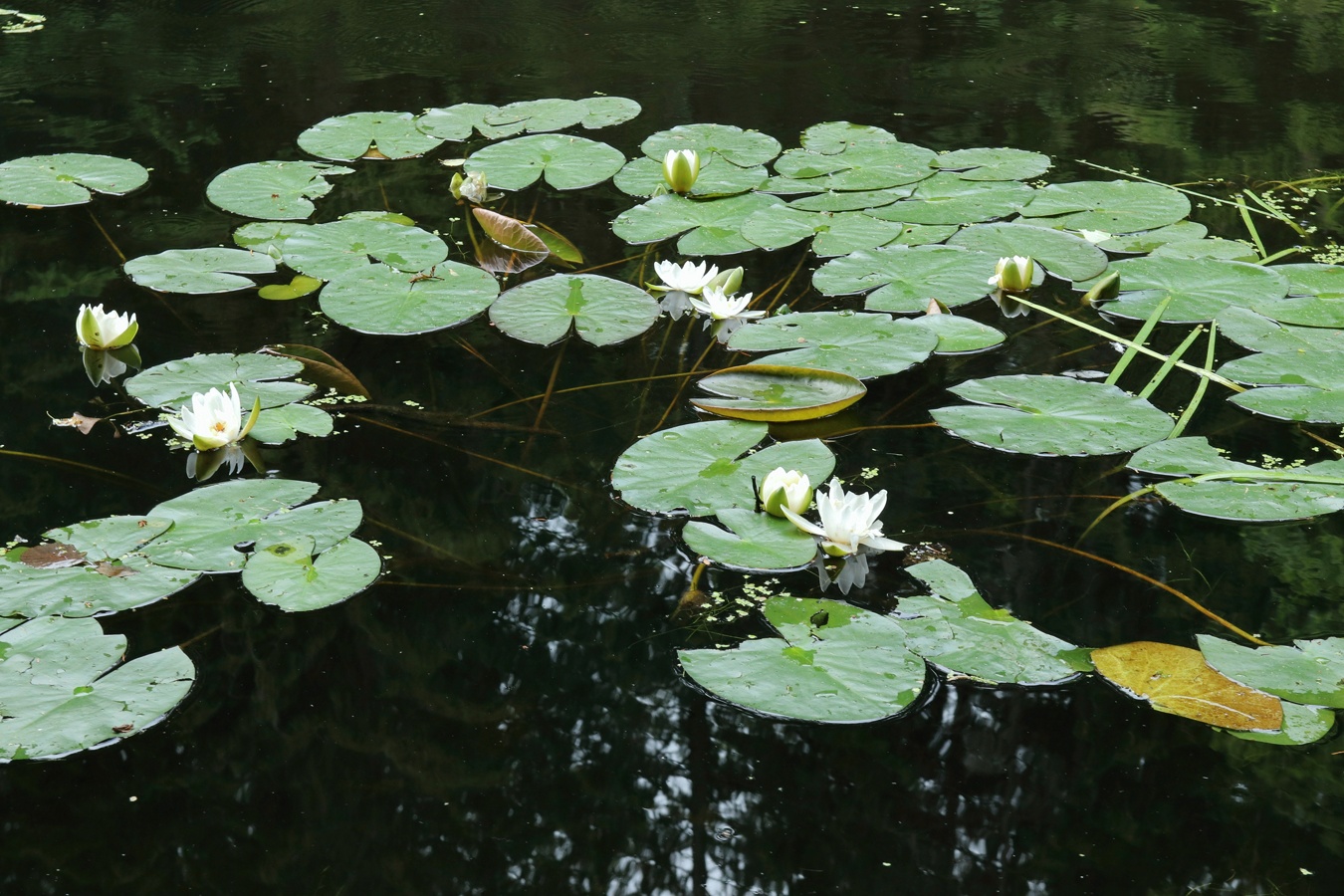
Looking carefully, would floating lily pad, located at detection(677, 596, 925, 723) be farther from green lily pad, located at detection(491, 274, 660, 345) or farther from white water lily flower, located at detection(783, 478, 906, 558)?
green lily pad, located at detection(491, 274, 660, 345)

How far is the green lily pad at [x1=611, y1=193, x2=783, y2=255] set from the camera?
249 cm

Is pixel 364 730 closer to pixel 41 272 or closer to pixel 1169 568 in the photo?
pixel 1169 568

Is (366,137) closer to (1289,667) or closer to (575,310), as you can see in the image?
(575,310)

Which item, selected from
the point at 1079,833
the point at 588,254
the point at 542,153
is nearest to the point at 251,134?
the point at 542,153

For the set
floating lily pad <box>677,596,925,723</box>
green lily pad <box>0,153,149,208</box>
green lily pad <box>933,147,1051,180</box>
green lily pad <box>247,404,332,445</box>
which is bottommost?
floating lily pad <box>677,596,925,723</box>

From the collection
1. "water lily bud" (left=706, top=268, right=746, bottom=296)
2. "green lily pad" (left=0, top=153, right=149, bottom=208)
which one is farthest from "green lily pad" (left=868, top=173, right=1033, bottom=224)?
"green lily pad" (left=0, top=153, right=149, bottom=208)

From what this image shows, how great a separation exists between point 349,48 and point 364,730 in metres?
3.15

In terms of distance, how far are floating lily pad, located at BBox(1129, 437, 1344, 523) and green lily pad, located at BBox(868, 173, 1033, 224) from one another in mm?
953

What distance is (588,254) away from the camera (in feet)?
8.20

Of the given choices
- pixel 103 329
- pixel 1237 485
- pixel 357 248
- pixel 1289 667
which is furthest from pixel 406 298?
pixel 1289 667

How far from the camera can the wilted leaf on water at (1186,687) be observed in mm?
1309

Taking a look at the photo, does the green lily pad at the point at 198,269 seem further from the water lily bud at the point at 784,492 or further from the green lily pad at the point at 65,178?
the water lily bud at the point at 784,492

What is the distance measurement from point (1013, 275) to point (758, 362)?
2.11 ft

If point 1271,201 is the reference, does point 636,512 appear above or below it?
below
